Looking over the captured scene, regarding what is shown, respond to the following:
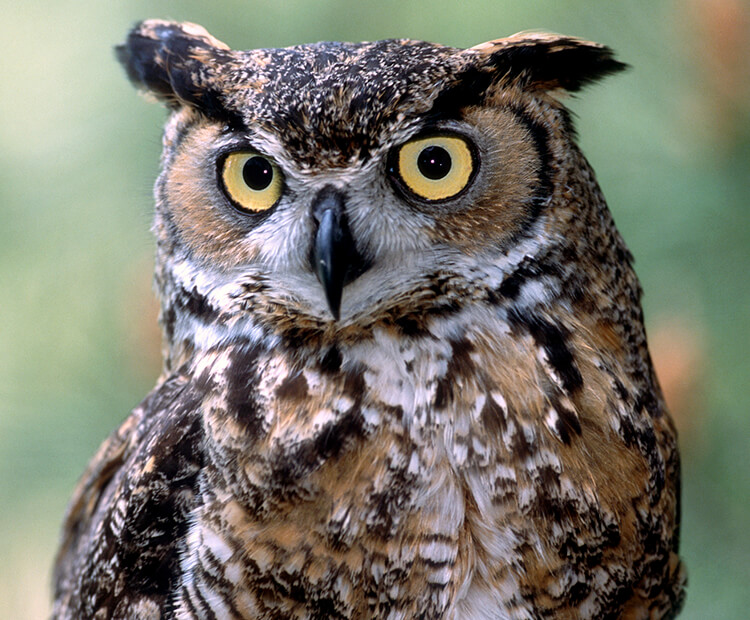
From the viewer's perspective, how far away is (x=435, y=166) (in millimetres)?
891

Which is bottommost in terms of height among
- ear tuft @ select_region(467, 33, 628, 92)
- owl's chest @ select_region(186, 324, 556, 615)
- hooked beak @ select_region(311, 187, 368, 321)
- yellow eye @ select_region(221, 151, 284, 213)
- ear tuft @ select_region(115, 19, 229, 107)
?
owl's chest @ select_region(186, 324, 556, 615)

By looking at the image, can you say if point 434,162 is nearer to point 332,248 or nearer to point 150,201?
point 332,248

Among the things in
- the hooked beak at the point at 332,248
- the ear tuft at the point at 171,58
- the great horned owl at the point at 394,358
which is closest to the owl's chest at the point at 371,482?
the great horned owl at the point at 394,358

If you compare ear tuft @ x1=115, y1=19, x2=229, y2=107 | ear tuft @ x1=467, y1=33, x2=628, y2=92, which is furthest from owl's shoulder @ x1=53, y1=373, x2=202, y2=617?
ear tuft @ x1=467, y1=33, x2=628, y2=92

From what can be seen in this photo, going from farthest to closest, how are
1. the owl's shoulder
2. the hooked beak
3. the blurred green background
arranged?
the blurred green background → the owl's shoulder → the hooked beak

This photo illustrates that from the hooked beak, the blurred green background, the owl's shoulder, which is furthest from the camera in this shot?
the blurred green background

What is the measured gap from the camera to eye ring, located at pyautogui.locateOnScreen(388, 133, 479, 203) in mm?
890

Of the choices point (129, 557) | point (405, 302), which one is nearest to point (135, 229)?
point (129, 557)

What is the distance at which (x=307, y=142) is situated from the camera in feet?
2.87

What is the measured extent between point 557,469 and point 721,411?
55 centimetres

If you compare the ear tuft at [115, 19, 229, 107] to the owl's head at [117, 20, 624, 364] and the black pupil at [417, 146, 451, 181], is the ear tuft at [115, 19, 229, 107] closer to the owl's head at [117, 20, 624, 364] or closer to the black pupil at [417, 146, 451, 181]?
the owl's head at [117, 20, 624, 364]

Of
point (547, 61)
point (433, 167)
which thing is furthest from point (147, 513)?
point (547, 61)

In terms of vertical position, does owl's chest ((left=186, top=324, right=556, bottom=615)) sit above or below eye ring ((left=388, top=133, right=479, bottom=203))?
below

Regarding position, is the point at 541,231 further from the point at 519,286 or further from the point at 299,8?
the point at 299,8
